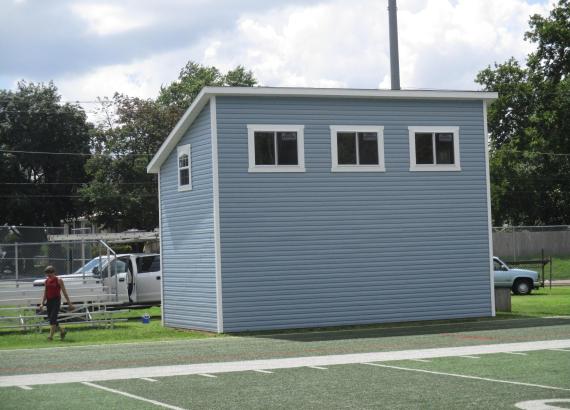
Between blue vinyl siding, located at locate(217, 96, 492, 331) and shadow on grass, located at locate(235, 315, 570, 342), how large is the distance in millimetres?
502

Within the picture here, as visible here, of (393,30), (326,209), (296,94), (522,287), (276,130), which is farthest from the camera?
(522,287)

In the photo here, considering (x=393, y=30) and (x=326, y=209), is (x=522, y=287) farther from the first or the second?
(x=326, y=209)

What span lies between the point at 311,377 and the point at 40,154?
5224 cm

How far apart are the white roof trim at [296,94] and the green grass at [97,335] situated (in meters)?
4.87

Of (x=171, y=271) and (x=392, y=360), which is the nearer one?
(x=392, y=360)

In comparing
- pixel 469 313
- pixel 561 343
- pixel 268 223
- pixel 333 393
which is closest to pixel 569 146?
pixel 469 313

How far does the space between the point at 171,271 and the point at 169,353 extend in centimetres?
810

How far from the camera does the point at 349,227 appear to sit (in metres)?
25.0

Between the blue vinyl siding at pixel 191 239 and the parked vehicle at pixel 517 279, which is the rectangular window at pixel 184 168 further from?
the parked vehicle at pixel 517 279

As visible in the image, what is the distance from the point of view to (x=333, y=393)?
12.8 meters

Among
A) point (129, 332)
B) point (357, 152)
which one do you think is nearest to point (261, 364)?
point (129, 332)

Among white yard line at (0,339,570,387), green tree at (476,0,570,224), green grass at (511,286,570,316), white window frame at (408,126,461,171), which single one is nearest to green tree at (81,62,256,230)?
green tree at (476,0,570,224)

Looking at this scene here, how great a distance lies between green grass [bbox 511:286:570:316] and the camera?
28022mm

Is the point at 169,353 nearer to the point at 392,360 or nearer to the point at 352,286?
the point at 392,360
